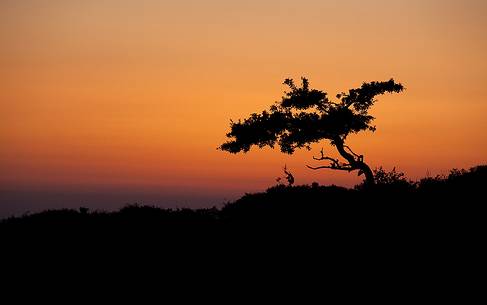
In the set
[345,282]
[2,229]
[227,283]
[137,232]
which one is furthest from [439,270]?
[2,229]

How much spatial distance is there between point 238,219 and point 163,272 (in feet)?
26.3

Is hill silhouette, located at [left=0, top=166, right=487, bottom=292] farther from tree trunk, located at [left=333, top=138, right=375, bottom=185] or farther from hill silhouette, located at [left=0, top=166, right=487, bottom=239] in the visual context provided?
tree trunk, located at [left=333, top=138, right=375, bottom=185]

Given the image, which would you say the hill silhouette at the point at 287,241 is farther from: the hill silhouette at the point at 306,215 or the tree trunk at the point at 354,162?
the tree trunk at the point at 354,162

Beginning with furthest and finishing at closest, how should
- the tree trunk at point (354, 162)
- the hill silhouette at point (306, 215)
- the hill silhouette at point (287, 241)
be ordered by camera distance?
the tree trunk at point (354, 162) → the hill silhouette at point (306, 215) → the hill silhouette at point (287, 241)

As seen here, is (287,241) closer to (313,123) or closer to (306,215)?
(306,215)

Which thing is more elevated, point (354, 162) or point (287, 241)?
point (354, 162)

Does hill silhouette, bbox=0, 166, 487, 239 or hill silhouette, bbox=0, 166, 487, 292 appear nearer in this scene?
hill silhouette, bbox=0, 166, 487, 292

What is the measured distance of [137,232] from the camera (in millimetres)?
29109

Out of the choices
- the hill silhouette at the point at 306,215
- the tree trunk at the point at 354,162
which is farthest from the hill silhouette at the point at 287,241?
the tree trunk at the point at 354,162

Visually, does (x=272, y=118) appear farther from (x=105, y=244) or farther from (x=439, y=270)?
(x=439, y=270)

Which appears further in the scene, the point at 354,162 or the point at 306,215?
the point at 354,162

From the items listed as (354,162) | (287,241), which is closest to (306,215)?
(287,241)

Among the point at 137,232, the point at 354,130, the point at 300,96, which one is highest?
the point at 300,96

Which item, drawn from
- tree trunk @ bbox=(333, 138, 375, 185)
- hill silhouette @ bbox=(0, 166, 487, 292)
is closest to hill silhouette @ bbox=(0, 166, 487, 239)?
hill silhouette @ bbox=(0, 166, 487, 292)
